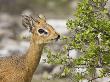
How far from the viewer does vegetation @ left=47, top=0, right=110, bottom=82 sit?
37.4ft

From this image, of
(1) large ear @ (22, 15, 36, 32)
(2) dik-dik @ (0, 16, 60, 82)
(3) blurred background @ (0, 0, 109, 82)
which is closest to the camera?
(2) dik-dik @ (0, 16, 60, 82)

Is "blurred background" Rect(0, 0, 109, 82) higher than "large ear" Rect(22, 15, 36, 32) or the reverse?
higher

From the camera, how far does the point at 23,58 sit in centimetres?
1190

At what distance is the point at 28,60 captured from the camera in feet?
38.7

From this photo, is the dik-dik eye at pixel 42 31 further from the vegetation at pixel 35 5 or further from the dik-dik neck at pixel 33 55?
the vegetation at pixel 35 5

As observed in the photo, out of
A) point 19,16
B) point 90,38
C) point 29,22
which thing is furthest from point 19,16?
point 90,38

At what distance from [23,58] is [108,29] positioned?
6.70 feet

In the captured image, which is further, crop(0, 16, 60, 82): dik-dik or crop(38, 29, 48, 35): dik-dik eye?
crop(0, 16, 60, 82): dik-dik

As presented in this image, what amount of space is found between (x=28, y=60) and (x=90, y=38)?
1.49 metres

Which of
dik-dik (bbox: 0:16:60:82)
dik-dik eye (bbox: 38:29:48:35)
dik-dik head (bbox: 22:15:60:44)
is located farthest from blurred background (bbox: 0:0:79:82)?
dik-dik eye (bbox: 38:29:48:35)

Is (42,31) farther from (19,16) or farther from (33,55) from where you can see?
(19,16)

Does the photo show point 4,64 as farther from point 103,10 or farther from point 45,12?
point 45,12

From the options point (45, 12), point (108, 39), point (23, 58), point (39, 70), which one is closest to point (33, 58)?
point (23, 58)

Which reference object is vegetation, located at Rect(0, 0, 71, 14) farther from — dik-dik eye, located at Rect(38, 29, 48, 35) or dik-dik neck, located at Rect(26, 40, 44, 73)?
dik-dik eye, located at Rect(38, 29, 48, 35)
